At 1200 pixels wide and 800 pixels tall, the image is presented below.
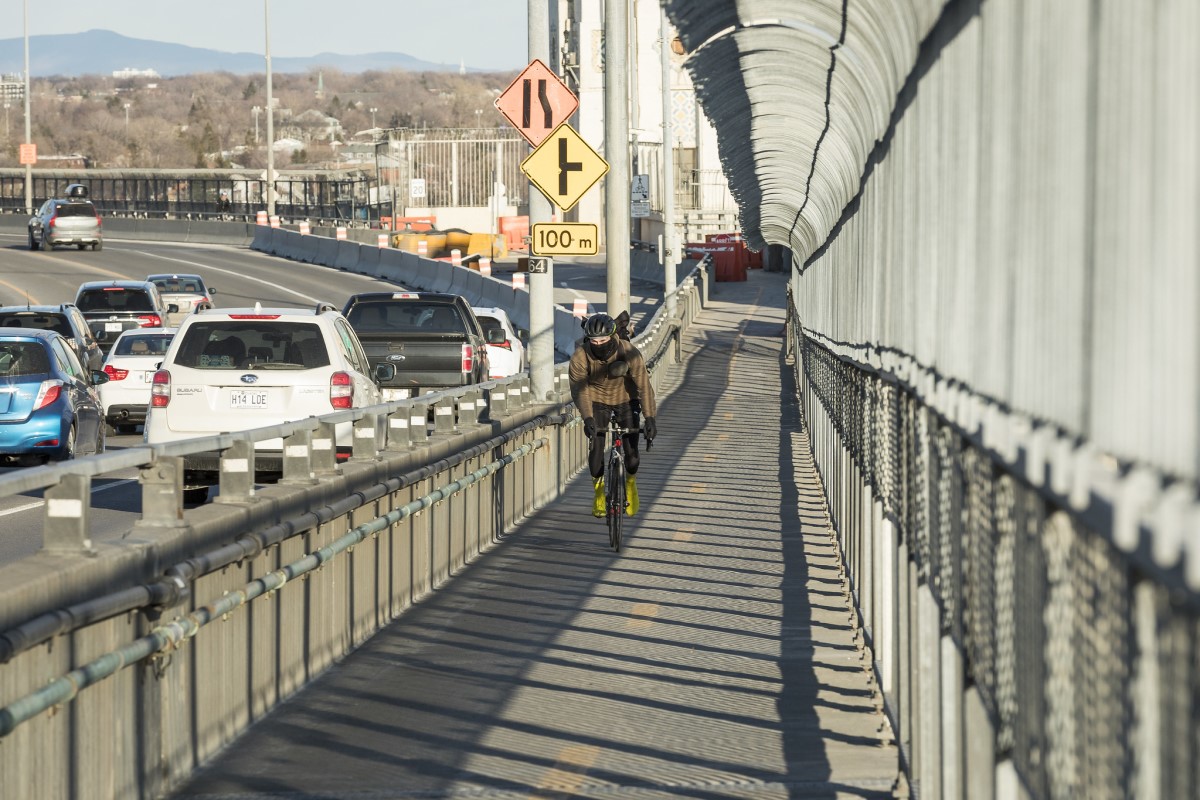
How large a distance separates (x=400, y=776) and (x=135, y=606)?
4.93 ft

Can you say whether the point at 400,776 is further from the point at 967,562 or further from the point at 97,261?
the point at 97,261

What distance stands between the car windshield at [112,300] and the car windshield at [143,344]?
26.6 feet

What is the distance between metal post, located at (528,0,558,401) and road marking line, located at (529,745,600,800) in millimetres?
13230

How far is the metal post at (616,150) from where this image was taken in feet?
102

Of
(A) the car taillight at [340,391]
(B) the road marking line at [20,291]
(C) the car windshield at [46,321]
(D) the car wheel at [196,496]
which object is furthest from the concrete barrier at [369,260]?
(A) the car taillight at [340,391]

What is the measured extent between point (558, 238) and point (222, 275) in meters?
48.5

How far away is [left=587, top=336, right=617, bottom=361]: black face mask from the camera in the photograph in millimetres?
16812

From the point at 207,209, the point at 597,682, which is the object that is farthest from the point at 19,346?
the point at 207,209

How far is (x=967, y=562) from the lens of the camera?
6277 millimetres

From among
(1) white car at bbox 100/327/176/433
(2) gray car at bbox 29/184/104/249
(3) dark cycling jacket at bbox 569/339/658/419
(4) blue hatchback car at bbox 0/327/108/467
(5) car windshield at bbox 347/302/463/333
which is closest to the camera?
(3) dark cycling jacket at bbox 569/339/658/419

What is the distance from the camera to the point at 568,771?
8609 millimetres

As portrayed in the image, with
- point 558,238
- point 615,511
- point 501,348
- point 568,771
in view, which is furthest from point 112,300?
point 568,771

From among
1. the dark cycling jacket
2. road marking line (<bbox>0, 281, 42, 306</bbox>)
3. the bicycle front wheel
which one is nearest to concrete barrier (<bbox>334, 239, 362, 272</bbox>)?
road marking line (<bbox>0, 281, 42, 306</bbox>)

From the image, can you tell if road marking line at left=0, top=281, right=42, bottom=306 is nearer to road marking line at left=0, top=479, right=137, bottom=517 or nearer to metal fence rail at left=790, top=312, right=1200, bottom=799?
road marking line at left=0, top=479, right=137, bottom=517
